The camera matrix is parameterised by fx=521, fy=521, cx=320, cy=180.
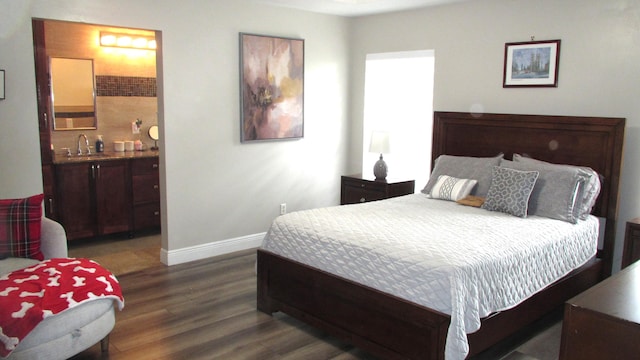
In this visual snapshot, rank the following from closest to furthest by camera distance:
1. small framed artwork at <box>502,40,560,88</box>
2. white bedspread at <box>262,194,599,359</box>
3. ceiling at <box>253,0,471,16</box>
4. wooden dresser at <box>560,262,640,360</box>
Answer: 1. wooden dresser at <box>560,262,640,360</box>
2. white bedspread at <box>262,194,599,359</box>
3. small framed artwork at <box>502,40,560,88</box>
4. ceiling at <box>253,0,471,16</box>

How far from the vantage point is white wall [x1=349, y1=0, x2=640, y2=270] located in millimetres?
3990

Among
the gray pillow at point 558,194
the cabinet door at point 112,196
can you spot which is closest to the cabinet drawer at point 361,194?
the gray pillow at point 558,194

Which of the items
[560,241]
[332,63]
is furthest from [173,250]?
[560,241]

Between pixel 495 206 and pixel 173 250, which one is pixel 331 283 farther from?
pixel 173 250

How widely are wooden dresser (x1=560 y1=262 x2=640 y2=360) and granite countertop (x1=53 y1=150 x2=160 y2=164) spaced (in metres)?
4.71

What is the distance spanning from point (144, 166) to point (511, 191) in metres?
3.78

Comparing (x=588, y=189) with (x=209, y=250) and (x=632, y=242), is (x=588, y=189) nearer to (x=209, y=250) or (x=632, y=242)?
(x=632, y=242)

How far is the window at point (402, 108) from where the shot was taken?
545cm

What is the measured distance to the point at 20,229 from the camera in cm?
334

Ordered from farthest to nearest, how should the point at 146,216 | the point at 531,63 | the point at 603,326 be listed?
the point at 146,216 < the point at 531,63 < the point at 603,326

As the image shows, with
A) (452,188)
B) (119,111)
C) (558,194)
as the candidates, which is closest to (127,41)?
(119,111)

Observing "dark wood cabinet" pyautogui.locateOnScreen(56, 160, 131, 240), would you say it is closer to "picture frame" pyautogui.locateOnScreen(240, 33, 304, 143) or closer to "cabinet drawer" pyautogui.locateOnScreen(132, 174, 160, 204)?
"cabinet drawer" pyautogui.locateOnScreen(132, 174, 160, 204)

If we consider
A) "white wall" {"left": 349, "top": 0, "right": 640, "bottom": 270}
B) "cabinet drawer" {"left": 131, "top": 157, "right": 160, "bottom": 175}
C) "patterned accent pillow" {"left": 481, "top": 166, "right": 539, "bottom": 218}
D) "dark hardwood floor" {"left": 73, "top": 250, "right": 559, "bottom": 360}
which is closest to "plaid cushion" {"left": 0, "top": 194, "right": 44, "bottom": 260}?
"dark hardwood floor" {"left": 73, "top": 250, "right": 559, "bottom": 360}

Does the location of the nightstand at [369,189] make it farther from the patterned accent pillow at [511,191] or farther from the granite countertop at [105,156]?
the granite countertop at [105,156]
